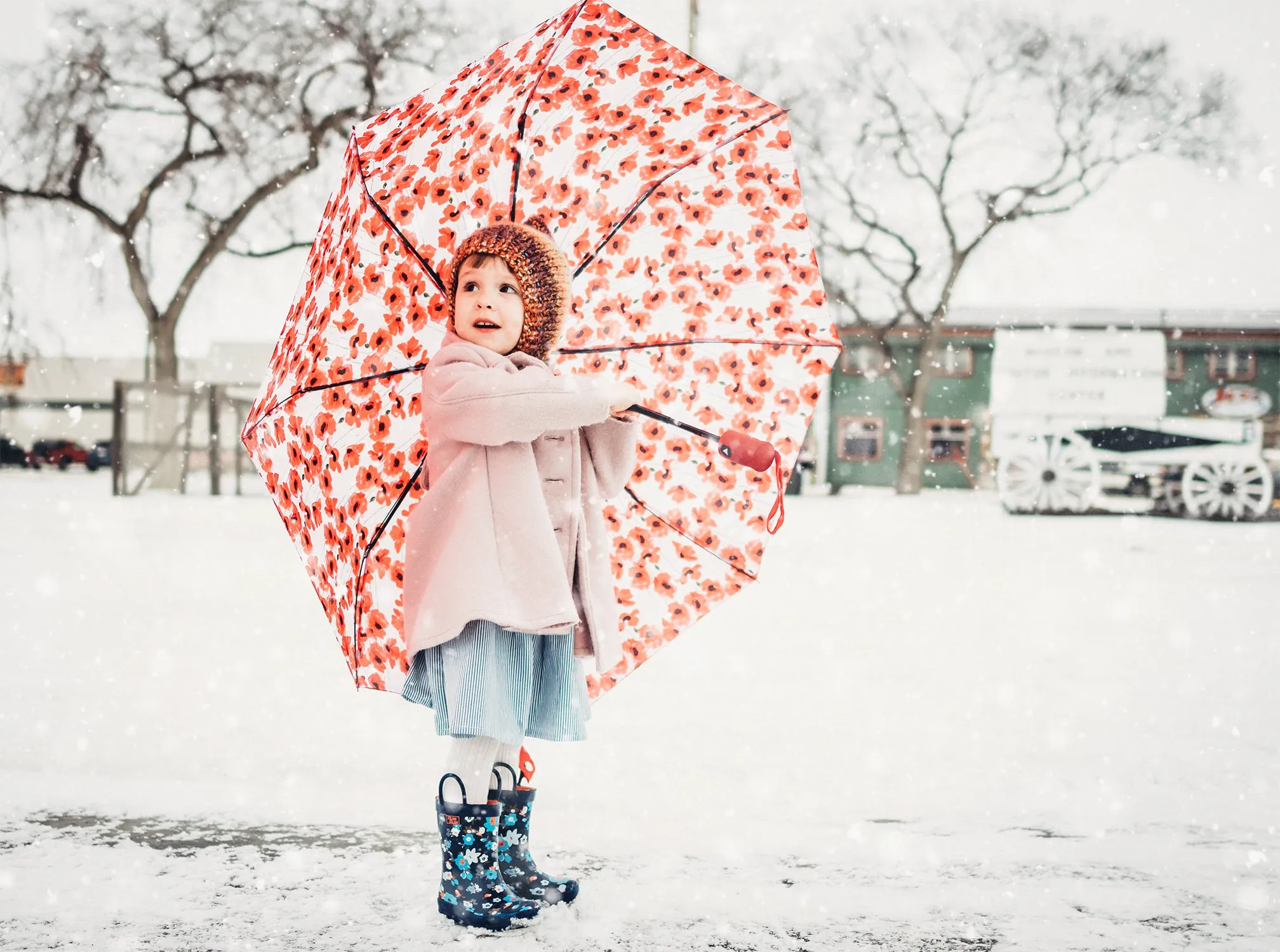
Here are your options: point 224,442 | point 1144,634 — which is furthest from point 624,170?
point 224,442

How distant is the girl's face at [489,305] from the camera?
8.45ft

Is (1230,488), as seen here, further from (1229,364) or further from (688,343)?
(1229,364)

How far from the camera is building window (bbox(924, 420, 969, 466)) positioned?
34844 millimetres

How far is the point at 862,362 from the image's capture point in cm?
3500


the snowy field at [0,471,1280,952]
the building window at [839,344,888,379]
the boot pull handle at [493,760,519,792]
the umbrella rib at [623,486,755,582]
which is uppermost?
the building window at [839,344,888,379]

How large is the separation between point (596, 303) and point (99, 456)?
34.8 meters

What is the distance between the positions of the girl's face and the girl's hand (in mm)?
273

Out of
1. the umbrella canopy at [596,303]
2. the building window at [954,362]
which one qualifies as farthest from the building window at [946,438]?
the umbrella canopy at [596,303]

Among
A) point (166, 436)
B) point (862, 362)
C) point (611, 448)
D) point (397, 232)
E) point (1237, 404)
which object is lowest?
point (166, 436)

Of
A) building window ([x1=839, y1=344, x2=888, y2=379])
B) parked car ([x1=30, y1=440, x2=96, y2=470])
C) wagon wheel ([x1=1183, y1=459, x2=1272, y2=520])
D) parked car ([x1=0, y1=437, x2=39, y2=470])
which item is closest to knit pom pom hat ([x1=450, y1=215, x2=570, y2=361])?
wagon wheel ([x1=1183, y1=459, x2=1272, y2=520])

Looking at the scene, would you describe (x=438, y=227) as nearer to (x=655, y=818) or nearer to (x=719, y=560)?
(x=719, y=560)

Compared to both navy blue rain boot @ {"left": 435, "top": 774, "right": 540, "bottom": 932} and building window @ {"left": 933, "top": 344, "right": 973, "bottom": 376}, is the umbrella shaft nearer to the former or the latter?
navy blue rain boot @ {"left": 435, "top": 774, "right": 540, "bottom": 932}

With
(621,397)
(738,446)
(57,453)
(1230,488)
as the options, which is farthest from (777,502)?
(57,453)

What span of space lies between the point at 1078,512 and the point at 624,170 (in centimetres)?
1649
